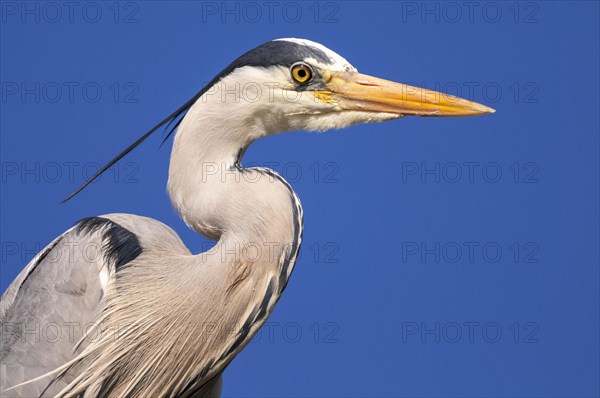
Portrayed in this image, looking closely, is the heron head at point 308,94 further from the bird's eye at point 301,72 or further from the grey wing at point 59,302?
the grey wing at point 59,302

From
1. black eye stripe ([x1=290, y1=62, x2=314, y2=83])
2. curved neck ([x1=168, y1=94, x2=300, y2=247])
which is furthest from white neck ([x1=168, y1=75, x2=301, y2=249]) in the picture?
black eye stripe ([x1=290, y1=62, x2=314, y2=83])

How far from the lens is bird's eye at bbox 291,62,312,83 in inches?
87.5

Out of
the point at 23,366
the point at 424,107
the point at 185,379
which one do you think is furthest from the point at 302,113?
the point at 23,366

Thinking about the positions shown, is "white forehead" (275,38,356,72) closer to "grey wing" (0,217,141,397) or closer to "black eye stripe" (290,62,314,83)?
"black eye stripe" (290,62,314,83)

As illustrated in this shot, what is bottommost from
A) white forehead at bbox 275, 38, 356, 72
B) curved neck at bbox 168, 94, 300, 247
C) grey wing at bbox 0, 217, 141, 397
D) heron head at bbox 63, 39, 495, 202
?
grey wing at bbox 0, 217, 141, 397

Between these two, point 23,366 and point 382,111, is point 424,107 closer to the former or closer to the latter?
point 382,111

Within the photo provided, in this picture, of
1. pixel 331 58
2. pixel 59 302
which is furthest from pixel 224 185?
pixel 59 302

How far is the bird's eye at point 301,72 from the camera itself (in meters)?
2.22

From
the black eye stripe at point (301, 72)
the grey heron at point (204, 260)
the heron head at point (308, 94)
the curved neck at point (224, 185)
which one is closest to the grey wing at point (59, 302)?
the grey heron at point (204, 260)

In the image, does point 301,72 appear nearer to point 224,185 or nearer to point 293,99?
point 293,99

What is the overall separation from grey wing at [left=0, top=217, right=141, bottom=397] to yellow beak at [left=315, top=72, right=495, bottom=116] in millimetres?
666

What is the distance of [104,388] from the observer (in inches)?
86.0

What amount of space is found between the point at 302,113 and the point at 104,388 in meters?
0.84

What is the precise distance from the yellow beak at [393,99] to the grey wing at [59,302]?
0.67 m
